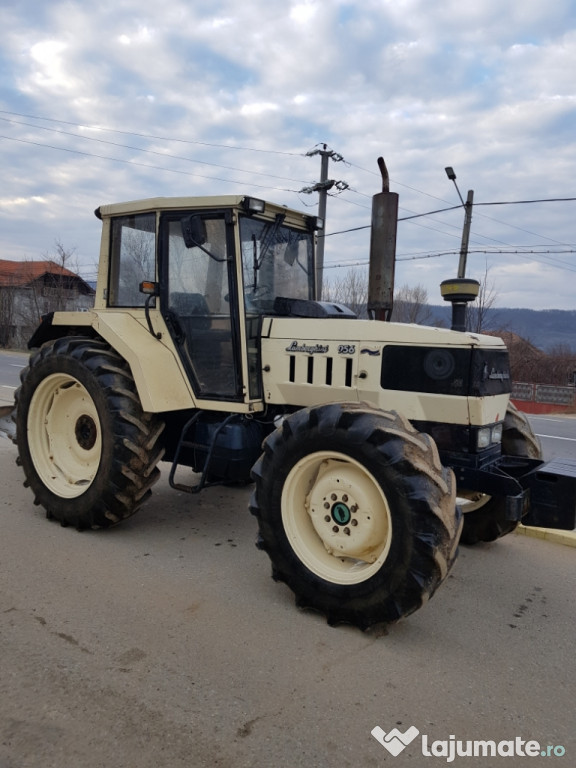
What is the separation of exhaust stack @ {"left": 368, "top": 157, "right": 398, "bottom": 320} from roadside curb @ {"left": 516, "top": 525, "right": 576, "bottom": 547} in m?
2.14

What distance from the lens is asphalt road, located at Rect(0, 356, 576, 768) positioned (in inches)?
91.8

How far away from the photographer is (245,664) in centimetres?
287

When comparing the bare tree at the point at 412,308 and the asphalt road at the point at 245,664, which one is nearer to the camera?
the asphalt road at the point at 245,664

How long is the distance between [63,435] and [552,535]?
420 cm

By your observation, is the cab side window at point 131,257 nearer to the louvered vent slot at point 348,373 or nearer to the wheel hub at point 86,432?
the wheel hub at point 86,432

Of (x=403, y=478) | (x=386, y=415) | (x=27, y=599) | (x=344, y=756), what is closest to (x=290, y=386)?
(x=386, y=415)

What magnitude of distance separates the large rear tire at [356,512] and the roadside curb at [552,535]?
2120mm

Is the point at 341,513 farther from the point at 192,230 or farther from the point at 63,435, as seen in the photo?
the point at 63,435

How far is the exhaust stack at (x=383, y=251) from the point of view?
14.6 feet

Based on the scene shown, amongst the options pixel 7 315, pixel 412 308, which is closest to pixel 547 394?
pixel 412 308

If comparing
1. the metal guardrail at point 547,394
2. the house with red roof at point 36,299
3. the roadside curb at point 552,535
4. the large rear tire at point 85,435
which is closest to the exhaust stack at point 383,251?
the large rear tire at point 85,435

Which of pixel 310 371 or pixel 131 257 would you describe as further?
pixel 131 257

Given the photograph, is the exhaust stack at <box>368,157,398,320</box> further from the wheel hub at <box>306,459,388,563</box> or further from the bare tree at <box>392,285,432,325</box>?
the bare tree at <box>392,285,432,325</box>

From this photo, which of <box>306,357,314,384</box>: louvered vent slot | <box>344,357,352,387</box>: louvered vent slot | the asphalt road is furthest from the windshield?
the asphalt road
